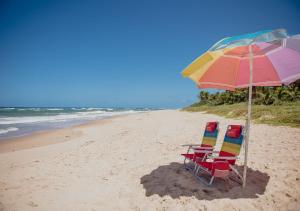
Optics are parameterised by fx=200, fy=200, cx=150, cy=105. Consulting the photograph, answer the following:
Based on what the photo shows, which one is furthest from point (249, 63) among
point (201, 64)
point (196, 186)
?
point (196, 186)

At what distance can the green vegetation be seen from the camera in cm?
1058

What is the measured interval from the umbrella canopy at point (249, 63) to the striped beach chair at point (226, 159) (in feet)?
0.95

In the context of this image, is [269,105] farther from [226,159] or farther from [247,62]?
[226,159]

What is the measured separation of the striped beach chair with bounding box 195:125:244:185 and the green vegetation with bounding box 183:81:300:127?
724 cm

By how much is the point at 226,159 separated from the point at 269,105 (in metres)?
15.7

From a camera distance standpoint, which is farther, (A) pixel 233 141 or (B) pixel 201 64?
(A) pixel 233 141

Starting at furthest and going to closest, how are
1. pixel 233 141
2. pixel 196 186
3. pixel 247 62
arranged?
pixel 233 141 → pixel 247 62 → pixel 196 186

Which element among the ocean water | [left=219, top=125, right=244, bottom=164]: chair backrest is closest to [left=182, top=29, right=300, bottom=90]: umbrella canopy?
[left=219, top=125, right=244, bottom=164]: chair backrest

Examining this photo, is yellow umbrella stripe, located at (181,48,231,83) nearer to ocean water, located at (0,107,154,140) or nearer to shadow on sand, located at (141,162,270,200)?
shadow on sand, located at (141,162,270,200)

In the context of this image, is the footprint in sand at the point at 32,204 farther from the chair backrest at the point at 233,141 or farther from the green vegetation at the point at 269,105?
the green vegetation at the point at 269,105

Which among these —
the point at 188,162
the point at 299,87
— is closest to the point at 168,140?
the point at 188,162

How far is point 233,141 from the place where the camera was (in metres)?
3.90

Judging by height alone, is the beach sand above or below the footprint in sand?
above

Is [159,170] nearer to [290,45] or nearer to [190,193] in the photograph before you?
[190,193]
